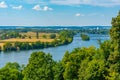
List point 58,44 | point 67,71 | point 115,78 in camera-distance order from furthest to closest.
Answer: point 58,44
point 67,71
point 115,78

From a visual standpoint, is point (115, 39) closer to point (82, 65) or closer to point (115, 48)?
point (115, 48)

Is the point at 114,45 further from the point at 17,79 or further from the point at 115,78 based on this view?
the point at 17,79

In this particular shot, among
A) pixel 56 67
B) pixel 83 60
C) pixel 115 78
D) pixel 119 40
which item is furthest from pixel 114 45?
pixel 56 67

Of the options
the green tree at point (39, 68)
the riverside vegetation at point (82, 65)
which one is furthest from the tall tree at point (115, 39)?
the green tree at point (39, 68)

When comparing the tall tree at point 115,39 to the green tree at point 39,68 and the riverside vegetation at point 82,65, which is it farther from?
the green tree at point 39,68

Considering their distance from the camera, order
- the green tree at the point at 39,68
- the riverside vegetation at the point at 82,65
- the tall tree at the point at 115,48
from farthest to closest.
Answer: the green tree at the point at 39,68 < the riverside vegetation at the point at 82,65 < the tall tree at the point at 115,48

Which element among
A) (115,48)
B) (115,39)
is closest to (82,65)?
(115,48)

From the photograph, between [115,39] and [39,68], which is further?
[39,68]

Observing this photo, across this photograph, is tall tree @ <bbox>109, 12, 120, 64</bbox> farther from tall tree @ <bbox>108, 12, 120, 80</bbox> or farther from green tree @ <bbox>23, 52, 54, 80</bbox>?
green tree @ <bbox>23, 52, 54, 80</bbox>
